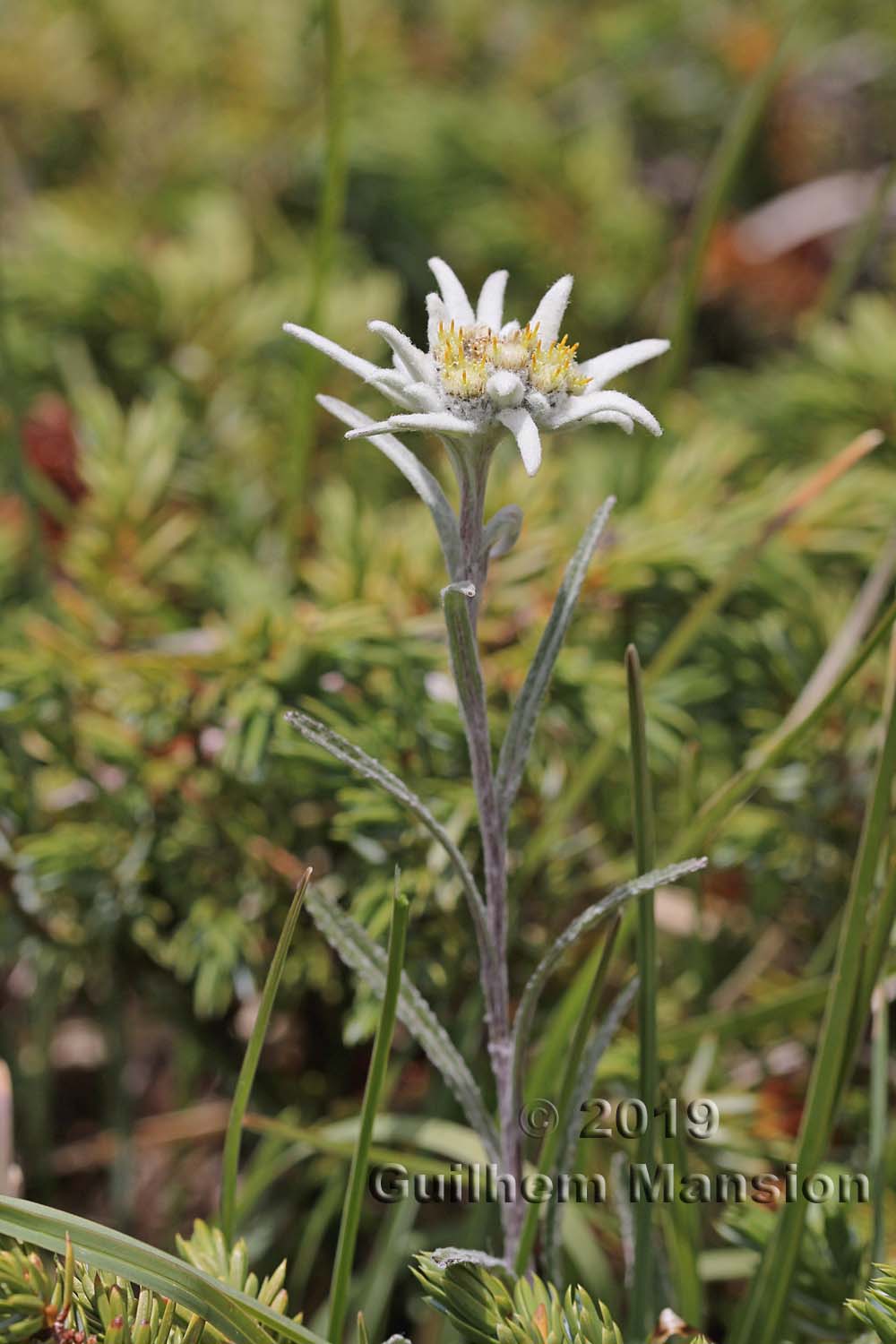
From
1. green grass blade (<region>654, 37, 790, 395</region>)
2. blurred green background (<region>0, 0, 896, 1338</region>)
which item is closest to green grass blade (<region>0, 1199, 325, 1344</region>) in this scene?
blurred green background (<region>0, 0, 896, 1338</region>)

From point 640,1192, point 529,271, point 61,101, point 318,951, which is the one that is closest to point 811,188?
point 529,271

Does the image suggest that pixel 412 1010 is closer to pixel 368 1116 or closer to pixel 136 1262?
pixel 368 1116

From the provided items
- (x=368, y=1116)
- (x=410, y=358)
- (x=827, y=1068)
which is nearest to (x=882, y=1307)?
(x=827, y=1068)

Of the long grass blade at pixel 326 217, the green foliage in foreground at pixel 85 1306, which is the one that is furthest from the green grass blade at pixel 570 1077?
the long grass blade at pixel 326 217

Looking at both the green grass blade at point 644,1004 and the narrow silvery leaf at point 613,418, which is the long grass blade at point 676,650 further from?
the narrow silvery leaf at point 613,418

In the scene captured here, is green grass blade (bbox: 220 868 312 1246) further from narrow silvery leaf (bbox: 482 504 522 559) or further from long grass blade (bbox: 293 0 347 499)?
long grass blade (bbox: 293 0 347 499)
